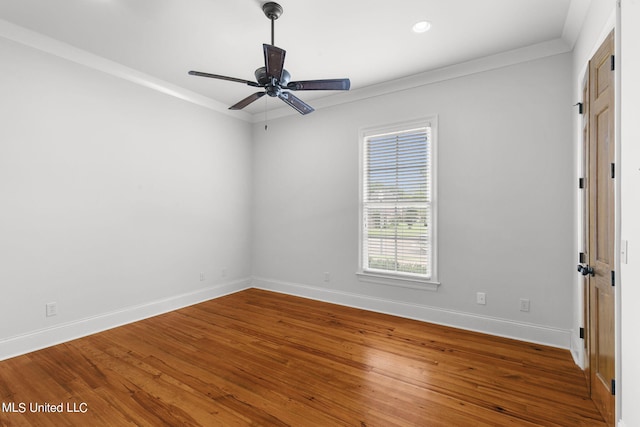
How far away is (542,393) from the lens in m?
2.21

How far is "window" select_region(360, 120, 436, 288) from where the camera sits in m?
3.74

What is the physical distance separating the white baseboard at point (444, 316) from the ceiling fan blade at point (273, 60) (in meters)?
3.02

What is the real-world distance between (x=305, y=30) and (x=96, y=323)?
3.77m

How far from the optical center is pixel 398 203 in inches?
156

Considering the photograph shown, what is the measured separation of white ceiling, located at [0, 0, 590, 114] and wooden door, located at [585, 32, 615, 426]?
0.87 meters

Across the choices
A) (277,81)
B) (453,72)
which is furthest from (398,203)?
(277,81)

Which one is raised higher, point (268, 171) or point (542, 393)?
point (268, 171)

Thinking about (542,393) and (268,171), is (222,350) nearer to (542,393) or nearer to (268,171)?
(542,393)

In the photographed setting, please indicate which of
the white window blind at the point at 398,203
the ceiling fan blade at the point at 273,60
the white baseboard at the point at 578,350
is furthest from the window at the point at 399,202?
the ceiling fan blade at the point at 273,60

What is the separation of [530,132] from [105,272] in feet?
15.8

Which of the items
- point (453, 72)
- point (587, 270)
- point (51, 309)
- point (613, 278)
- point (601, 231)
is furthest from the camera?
point (453, 72)

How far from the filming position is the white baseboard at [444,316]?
3037 millimetres

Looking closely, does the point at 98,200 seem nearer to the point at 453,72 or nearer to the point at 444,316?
the point at 444,316
